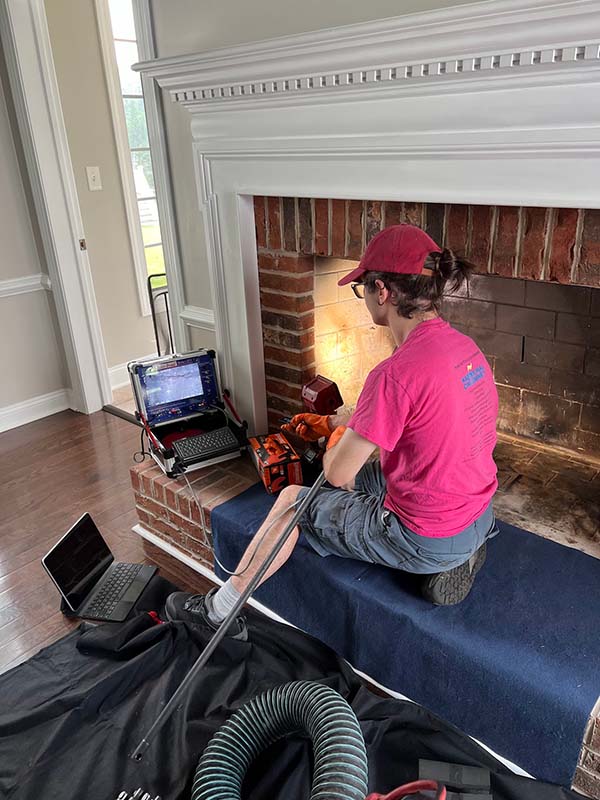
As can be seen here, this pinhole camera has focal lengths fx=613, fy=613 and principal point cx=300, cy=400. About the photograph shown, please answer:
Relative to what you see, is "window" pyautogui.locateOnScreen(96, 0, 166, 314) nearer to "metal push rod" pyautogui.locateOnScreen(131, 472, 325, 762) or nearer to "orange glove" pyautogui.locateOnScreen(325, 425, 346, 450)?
"orange glove" pyautogui.locateOnScreen(325, 425, 346, 450)

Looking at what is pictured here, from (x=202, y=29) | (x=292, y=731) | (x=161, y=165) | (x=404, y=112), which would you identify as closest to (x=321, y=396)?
(x=404, y=112)

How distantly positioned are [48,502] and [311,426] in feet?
4.48

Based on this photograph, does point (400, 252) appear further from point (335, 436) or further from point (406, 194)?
point (335, 436)

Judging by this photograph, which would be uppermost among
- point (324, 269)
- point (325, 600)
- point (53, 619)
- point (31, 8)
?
point (31, 8)

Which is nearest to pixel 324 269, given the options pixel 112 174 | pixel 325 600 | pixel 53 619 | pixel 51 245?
pixel 325 600

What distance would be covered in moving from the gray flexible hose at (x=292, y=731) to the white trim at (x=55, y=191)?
2.51m

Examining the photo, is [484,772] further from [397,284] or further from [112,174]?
[112,174]

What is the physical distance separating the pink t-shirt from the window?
2349 mm

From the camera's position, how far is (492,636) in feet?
4.86

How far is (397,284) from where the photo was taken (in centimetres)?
151

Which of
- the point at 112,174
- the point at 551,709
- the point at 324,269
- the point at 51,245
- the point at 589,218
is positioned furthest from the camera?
the point at 112,174

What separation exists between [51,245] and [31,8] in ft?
3.63

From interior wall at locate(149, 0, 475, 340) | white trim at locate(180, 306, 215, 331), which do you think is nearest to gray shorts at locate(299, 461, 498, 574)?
white trim at locate(180, 306, 215, 331)

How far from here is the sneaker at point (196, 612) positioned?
5.97 feet
